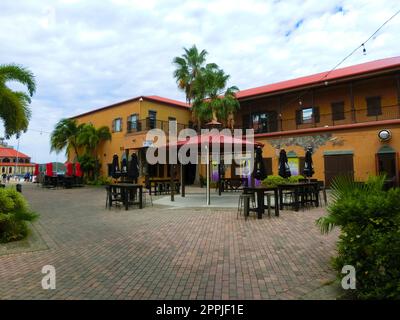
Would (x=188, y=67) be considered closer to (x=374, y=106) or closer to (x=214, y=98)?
(x=214, y=98)

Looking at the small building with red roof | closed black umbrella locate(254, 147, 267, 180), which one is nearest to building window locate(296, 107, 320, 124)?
closed black umbrella locate(254, 147, 267, 180)

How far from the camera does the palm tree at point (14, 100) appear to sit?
8961 mm

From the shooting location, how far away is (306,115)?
69.7ft

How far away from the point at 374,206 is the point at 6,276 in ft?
15.6

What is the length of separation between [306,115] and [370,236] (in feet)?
64.3

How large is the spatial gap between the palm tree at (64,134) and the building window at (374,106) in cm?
2336

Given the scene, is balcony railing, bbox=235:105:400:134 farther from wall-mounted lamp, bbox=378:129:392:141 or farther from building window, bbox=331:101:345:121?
wall-mounted lamp, bbox=378:129:392:141

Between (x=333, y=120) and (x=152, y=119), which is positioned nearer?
(x=333, y=120)

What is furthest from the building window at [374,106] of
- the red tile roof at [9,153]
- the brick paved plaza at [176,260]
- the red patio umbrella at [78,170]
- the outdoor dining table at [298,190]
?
the red tile roof at [9,153]

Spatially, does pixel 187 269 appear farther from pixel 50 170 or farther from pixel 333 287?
pixel 50 170

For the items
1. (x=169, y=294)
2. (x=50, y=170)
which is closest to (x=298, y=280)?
(x=169, y=294)

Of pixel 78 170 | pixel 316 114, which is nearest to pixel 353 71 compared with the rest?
pixel 316 114

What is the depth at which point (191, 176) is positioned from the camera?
2542cm

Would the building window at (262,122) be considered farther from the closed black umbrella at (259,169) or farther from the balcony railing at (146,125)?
the closed black umbrella at (259,169)
